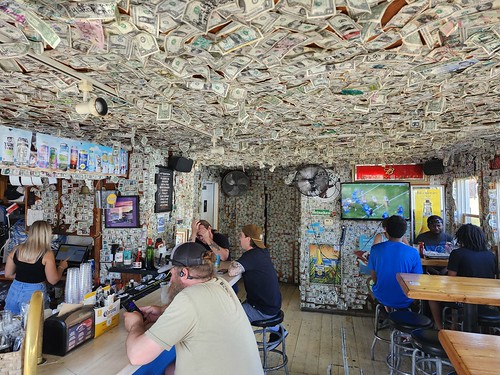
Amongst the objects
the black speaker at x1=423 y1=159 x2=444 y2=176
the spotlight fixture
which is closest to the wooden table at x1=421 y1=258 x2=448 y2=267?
the black speaker at x1=423 y1=159 x2=444 y2=176

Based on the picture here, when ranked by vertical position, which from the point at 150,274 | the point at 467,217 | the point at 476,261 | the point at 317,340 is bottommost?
the point at 317,340

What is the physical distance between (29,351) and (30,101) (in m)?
1.72

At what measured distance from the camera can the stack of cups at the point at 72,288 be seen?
7.01 ft

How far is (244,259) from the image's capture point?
3.14m

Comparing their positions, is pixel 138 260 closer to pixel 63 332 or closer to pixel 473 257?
pixel 63 332

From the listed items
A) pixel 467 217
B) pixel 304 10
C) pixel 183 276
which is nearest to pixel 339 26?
pixel 304 10

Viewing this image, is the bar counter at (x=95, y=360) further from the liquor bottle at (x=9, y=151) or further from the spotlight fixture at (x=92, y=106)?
the liquor bottle at (x=9, y=151)

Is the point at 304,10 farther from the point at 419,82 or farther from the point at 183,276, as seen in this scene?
the point at 183,276

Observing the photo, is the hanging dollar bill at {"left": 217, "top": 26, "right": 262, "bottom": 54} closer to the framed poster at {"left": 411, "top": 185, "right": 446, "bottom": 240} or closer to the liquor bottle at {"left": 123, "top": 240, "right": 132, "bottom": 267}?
the liquor bottle at {"left": 123, "top": 240, "right": 132, "bottom": 267}

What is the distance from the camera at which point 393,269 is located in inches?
131

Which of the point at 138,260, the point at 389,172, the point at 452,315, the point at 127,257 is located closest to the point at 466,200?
the point at 389,172

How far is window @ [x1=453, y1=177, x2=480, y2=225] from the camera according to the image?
477 centimetres

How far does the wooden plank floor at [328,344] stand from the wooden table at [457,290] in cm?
103

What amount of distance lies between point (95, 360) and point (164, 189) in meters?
3.05
